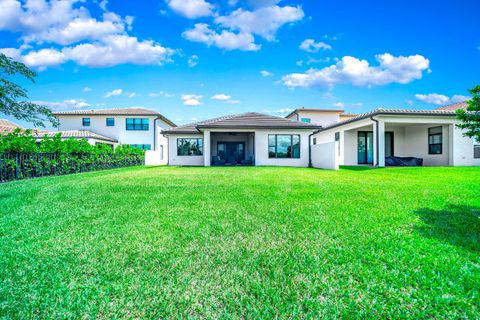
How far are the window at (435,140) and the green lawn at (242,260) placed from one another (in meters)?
14.5

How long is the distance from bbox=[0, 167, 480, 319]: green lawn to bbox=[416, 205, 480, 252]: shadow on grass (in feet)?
0.06

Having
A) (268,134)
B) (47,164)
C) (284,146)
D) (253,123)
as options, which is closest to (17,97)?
(47,164)

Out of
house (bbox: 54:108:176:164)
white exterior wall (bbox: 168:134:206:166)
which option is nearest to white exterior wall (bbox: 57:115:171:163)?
house (bbox: 54:108:176:164)

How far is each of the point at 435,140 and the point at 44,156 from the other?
23.7 m

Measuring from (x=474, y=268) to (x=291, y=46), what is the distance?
54.2 ft

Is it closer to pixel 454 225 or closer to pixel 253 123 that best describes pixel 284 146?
pixel 253 123

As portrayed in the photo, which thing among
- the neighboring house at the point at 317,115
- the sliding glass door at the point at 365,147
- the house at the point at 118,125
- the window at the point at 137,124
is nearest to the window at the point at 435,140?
the sliding glass door at the point at 365,147

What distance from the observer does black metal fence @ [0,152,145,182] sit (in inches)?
385

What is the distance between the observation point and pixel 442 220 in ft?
13.7

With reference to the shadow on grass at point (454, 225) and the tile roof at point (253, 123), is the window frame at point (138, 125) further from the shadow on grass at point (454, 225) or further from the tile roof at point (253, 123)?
the shadow on grass at point (454, 225)

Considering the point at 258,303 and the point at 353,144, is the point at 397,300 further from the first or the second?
the point at 353,144

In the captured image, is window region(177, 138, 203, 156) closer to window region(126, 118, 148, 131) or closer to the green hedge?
the green hedge

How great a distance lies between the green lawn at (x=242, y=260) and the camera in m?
1.99

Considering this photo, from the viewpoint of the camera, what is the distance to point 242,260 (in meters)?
2.75
